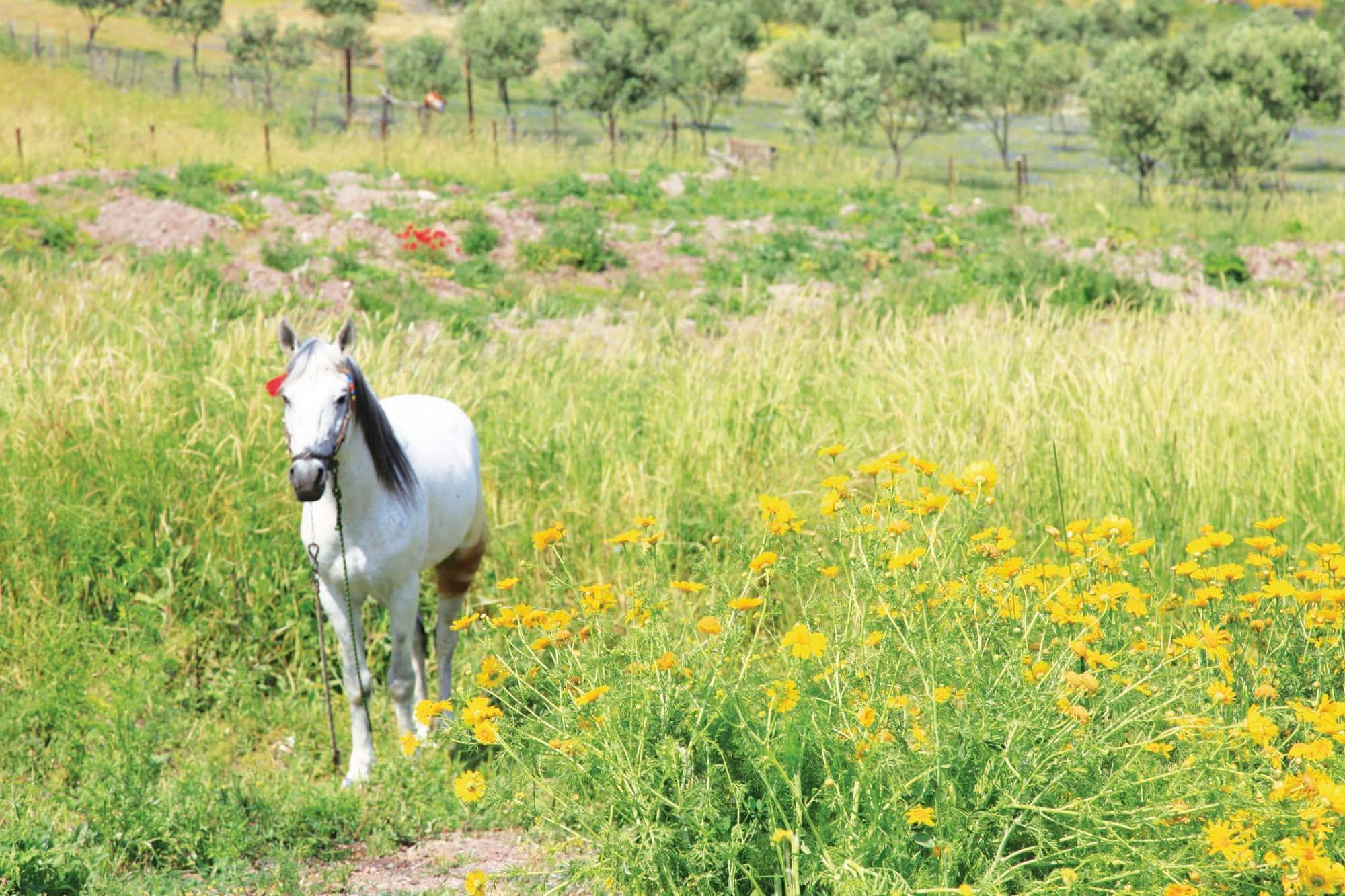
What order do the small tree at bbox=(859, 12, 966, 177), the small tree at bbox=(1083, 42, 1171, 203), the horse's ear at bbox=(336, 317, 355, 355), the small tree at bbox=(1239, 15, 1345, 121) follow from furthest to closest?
the small tree at bbox=(859, 12, 966, 177), the small tree at bbox=(1239, 15, 1345, 121), the small tree at bbox=(1083, 42, 1171, 203), the horse's ear at bbox=(336, 317, 355, 355)

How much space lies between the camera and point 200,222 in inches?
592

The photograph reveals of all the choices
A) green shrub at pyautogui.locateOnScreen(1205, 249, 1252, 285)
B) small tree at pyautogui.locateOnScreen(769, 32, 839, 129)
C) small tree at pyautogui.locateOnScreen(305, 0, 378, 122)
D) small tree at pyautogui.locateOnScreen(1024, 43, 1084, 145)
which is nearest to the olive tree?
small tree at pyautogui.locateOnScreen(769, 32, 839, 129)

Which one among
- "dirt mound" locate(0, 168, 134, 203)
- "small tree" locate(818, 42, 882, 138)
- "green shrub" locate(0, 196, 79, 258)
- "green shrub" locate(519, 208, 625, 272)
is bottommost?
"green shrub" locate(519, 208, 625, 272)

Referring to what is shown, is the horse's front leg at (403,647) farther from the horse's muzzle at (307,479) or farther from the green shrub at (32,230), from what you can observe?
the green shrub at (32,230)

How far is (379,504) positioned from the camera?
15.9 ft

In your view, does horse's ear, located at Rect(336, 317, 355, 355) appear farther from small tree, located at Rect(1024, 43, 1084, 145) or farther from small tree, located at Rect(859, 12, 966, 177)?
small tree, located at Rect(1024, 43, 1084, 145)

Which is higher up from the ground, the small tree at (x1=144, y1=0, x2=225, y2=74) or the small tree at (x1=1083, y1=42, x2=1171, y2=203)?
the small tree at (x1=144, y1=0, x2=225, y2=74)

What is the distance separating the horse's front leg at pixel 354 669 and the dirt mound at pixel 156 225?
10495 millimetres

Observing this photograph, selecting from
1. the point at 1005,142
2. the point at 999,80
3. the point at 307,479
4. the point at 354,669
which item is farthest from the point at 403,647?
the point at 999,80

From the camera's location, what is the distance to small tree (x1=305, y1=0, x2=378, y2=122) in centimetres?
5766

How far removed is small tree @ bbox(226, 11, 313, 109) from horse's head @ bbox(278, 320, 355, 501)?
4923 cm

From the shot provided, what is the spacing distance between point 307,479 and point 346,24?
2328 inches

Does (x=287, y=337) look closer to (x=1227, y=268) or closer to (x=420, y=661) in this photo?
(x=420, y=661)

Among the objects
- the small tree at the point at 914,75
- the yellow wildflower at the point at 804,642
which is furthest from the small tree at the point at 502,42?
the yellow wildflower at the point at 804,642
